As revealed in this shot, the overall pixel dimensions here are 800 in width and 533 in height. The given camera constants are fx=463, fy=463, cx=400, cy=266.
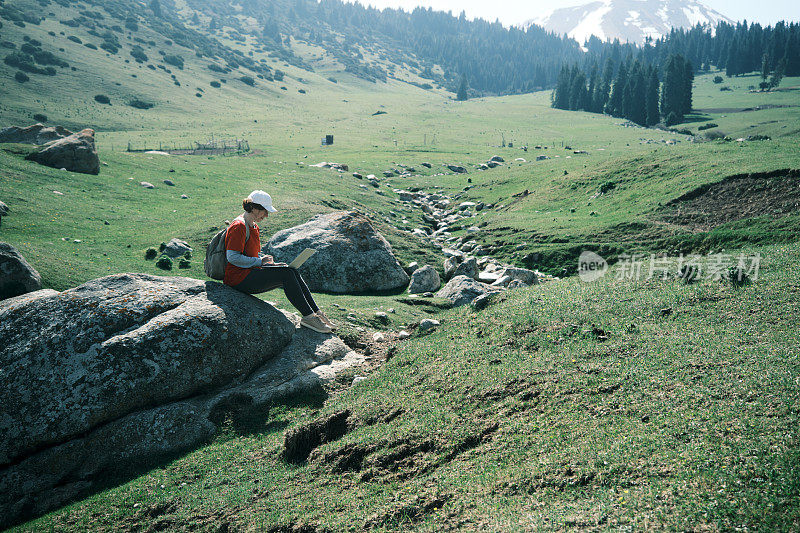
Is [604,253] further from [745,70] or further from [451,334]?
[745,70]

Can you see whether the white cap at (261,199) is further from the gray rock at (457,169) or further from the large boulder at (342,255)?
the gray rock at (457,169)

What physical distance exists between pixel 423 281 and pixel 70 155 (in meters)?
31.8

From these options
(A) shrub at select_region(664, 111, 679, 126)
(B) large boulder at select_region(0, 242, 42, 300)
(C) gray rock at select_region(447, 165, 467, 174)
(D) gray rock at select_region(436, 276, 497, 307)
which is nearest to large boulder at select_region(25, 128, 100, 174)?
(B) large boulder at select_region(0, 242, 42, 300)

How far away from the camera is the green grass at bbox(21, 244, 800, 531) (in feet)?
19.0

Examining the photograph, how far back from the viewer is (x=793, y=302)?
9.82 metres

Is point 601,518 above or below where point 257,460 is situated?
above

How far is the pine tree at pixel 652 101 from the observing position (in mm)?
130125

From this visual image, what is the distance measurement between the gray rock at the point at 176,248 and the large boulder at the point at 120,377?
41.6 feet

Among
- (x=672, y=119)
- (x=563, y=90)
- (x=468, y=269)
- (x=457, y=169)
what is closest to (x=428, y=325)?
(x=468, y=269)

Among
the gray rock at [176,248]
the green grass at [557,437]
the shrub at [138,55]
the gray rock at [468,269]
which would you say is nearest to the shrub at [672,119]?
the gray rock at [468,269]

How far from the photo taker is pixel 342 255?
2367cm

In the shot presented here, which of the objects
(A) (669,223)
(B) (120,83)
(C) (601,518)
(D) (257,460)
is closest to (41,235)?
(D) (257,460)

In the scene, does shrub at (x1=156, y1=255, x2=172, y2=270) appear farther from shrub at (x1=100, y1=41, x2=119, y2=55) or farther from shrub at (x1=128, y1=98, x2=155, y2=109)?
shrub at (x1=100, y1=41, x2=119, y2=55)

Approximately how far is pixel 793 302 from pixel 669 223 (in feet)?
57.7
